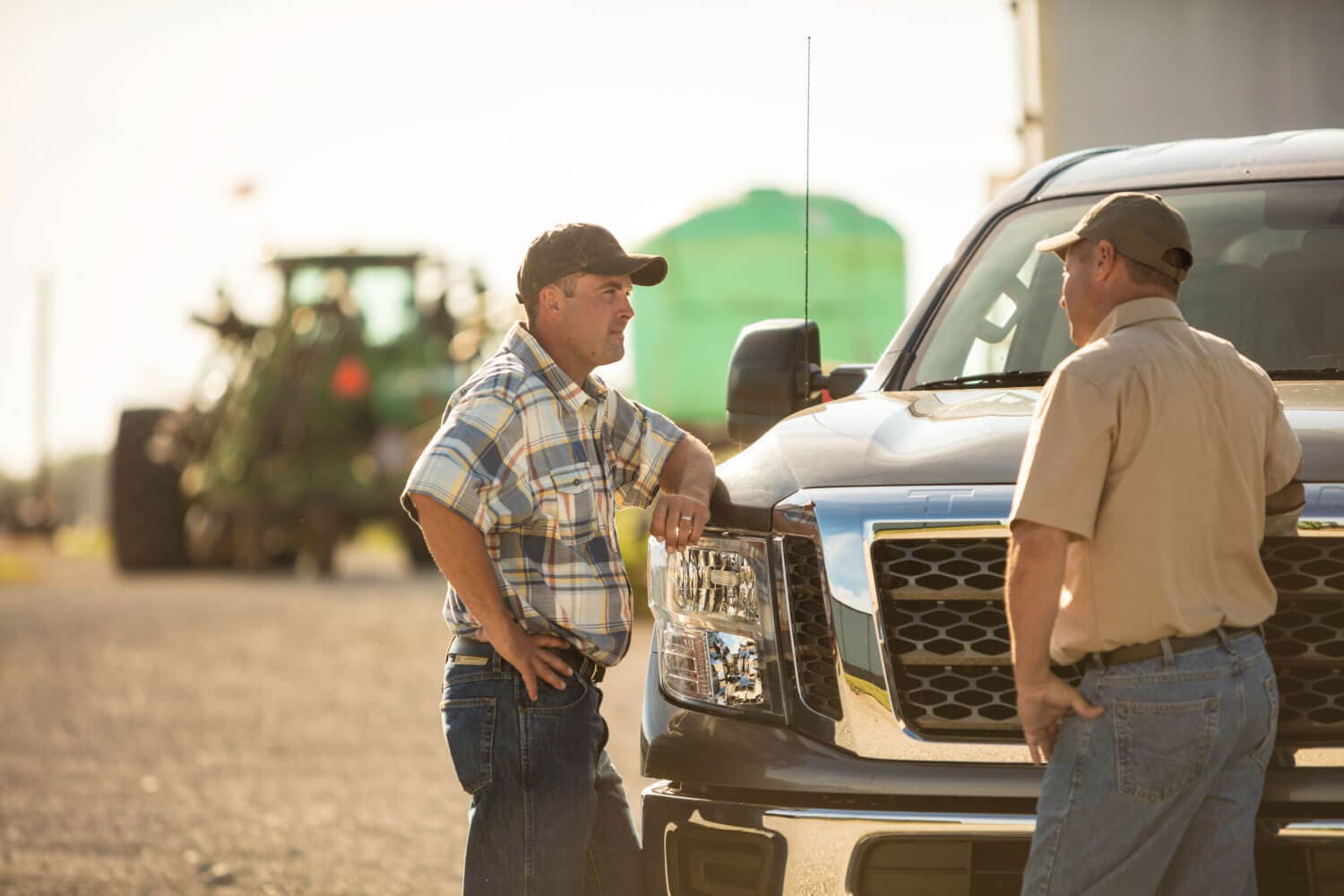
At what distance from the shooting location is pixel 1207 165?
16.9 ft

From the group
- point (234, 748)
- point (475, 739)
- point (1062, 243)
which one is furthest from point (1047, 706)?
point (234, 748)

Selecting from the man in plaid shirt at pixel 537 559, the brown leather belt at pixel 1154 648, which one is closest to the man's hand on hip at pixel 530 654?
the man in plaid shirt at pixel 537 559

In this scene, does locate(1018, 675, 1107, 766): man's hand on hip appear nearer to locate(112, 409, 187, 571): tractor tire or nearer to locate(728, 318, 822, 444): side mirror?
locate(728, 318, 822, 444): side mirror

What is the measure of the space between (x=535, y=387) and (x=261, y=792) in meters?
4.35

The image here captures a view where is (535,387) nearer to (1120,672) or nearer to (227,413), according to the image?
(1120,672)

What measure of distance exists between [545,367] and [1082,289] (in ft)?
3.68

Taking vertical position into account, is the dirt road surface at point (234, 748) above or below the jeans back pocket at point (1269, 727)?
below

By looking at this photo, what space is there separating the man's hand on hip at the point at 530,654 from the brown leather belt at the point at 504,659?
18 mm

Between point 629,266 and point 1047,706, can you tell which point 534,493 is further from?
point 1047,706

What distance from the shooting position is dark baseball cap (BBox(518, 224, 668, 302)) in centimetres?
398

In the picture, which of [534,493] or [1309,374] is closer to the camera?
[534,493]

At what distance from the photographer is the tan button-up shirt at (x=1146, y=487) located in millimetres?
3150

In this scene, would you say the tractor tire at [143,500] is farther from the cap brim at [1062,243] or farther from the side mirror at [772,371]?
the cap brim at [1062,243]

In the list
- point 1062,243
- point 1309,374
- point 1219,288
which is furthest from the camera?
point 1219,288
